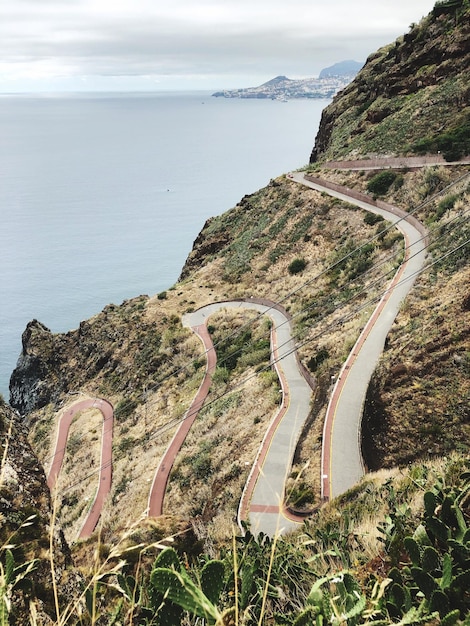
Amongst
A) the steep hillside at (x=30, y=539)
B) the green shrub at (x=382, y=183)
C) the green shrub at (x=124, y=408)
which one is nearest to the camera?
the steep hillside at (x=30, y=539)

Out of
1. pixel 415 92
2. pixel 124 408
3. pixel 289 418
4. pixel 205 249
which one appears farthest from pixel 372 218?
pixel 124 408

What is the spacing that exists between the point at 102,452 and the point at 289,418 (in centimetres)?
1555

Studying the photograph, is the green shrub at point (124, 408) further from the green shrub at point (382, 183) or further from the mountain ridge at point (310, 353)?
the green shrub at point (382, 183)

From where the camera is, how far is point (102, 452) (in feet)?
Answer: 104

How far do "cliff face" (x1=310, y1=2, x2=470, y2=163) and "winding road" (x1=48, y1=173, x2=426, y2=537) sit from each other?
1220 centimetres

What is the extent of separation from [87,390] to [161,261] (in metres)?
68.4

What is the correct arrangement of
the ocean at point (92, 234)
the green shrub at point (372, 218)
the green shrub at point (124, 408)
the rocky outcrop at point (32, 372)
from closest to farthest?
the green shrub at point (124, 408), the green shrub at point (372, 218), the rocky outcrop at point (32, 372), the ocean at point (92, 234)

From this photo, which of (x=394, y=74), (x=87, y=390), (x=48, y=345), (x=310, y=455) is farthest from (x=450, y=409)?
(x=394, y=74)

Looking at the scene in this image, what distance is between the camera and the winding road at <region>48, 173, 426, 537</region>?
54.2 ft

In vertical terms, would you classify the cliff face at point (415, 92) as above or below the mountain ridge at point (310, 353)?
above

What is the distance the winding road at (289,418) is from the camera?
16.5 m

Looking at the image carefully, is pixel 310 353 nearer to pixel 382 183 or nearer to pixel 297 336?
pixel 297 336

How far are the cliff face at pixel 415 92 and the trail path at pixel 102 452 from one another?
124ft

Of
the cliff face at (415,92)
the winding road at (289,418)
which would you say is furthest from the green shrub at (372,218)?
the cliff face at (415,92)
